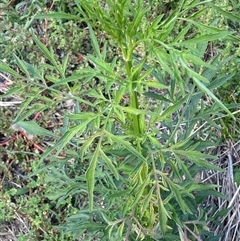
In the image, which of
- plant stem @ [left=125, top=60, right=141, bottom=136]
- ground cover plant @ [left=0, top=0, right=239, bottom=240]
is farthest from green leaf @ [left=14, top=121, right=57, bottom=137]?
plant stem @ [left=125, top=60, right=141, bottom=136]

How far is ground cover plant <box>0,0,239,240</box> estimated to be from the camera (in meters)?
1.35

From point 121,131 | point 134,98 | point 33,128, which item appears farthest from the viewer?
point 121,131

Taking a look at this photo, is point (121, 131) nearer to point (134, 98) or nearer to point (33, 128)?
point (33, 128)

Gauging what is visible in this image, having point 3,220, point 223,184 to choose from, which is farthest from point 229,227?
point 3,220

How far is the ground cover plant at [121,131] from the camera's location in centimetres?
135

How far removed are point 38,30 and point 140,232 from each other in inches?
63.7

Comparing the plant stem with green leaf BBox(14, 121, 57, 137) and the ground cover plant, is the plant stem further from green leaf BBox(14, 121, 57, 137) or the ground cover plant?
green leaf BBox(14, 121, 57, 137)

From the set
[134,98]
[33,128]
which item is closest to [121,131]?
[33,128]

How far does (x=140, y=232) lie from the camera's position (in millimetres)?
1696

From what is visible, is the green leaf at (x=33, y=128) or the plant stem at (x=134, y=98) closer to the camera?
the plant stem at (x=134, y=98)

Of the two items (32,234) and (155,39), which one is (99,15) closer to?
(155,39)

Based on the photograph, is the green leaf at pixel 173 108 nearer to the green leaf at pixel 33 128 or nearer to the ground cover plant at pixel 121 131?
the ground cover plant at pixel 121 131

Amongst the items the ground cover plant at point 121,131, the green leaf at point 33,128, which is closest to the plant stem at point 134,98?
the ground cover plant at point 121,131

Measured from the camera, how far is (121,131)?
1983 mm
